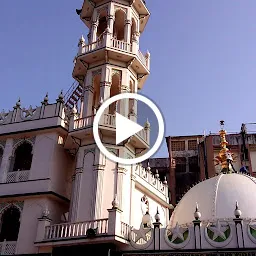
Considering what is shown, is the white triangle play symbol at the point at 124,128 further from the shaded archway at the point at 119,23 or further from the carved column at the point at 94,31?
the shaded archway at the point at 119,23

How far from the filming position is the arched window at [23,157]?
21938mm

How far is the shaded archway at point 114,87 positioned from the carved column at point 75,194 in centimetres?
417

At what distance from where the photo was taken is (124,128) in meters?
21.5

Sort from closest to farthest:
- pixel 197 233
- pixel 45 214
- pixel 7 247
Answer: pixel 197 233 → pixel 45 214 → pixel 7 247

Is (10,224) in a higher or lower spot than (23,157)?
lower

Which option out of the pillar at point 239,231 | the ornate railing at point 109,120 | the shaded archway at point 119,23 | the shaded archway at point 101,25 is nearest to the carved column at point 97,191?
the ornate railing at point 109,120

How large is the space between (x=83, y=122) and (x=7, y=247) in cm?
693

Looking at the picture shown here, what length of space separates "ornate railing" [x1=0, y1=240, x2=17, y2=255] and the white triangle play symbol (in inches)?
271

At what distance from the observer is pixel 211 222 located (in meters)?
17.0

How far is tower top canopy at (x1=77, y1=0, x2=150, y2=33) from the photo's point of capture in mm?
24719

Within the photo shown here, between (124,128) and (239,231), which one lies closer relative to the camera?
(239,231)

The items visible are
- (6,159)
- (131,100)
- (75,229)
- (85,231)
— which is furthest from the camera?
(131,100)

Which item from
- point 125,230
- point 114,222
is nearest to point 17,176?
point 114,222
